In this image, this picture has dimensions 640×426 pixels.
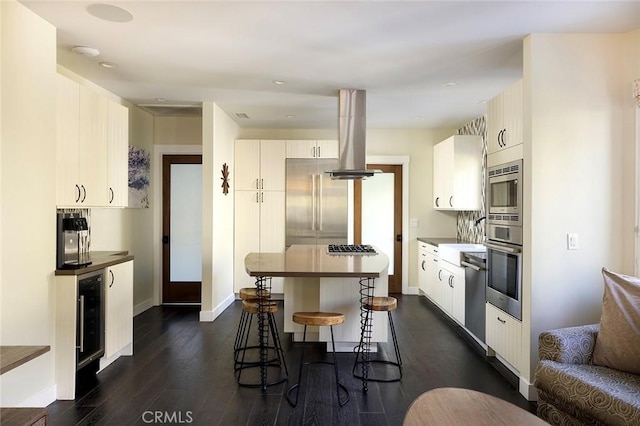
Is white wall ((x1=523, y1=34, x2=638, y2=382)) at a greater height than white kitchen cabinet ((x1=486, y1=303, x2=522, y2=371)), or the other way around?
white wall ((x1=523, y1=34, x2=638, y2=382))

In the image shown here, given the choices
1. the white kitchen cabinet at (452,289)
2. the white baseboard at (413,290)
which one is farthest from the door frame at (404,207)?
the white kitchen cabinet at (452,289)

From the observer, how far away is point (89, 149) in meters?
3.08

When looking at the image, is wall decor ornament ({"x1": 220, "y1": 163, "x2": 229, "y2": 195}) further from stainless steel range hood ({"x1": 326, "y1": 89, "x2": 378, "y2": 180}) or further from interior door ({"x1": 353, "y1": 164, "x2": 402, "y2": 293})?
interior door ({"x1": 353, "y1": 164, "x2": 402, "y2": 293})

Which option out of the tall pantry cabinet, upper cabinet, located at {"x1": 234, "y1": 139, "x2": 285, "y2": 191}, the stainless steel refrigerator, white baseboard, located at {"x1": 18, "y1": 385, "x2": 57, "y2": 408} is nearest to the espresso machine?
white baseboard, located at {"x1": 18, "y1": 385, "x2": 57, "y2": 408}

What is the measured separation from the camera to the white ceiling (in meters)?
2.40

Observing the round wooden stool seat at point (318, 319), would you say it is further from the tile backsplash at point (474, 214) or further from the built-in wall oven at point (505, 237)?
the tile backsplash at point (474, 214)

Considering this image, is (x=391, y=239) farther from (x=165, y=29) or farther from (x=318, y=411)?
(x=165, y=29)

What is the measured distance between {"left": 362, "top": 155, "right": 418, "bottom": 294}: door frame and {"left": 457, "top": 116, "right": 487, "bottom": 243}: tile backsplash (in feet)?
2.61

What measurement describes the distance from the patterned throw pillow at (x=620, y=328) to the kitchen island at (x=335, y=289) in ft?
4.59

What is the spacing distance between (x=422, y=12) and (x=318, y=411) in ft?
8.86

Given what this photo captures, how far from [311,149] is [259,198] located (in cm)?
108

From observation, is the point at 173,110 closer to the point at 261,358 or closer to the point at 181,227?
the point at 181,227

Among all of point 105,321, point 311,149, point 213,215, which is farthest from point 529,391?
point 311,149

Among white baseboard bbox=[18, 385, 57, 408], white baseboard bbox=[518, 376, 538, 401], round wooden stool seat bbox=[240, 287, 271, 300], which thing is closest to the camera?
white baseboard bbox=[18, 385, 57, 408]
